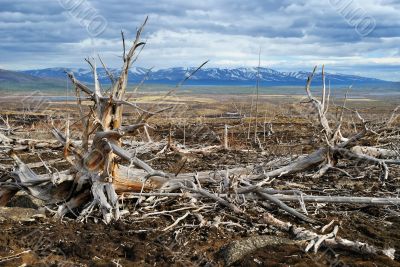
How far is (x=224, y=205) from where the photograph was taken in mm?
7242

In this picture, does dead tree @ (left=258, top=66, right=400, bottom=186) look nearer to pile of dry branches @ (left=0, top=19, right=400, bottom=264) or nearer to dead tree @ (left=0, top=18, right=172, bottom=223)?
pile of dry branches @ (left=0, top=19, right=400, bottom=264)

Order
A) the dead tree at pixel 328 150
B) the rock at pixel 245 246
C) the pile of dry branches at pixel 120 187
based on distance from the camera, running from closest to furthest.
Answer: the rock at pixel 245 246 < the pile of dry branches at pixel 120 187 < the dead tree at pixel 328 150

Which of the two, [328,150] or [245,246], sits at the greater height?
[328,150]

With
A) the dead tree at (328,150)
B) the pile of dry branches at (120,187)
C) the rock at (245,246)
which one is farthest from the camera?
the dead tree at (328,150)

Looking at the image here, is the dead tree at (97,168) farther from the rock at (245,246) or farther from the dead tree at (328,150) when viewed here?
the dead tree at (328,150)

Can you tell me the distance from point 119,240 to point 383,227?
3.26 metres

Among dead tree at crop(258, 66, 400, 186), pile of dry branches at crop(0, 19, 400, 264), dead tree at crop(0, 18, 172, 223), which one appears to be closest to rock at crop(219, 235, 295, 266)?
pile of dry branches at crop(0, 19, 400, 264)

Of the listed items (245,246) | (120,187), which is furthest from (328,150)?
(245,246)

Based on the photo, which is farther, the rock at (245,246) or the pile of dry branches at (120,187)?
the pile of dry branches at (120,187)

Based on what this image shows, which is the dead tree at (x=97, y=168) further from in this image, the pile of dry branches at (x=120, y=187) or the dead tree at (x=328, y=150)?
the dead tree at (x=328, y=150)

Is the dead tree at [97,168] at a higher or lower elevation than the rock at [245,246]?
higher

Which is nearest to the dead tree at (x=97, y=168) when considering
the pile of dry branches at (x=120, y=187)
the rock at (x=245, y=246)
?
the pile of dry branches at (x=120, y=187)

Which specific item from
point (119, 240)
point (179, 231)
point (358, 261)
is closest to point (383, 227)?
point (358, 261)

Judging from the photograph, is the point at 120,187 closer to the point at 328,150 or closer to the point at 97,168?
the point at 97,168
